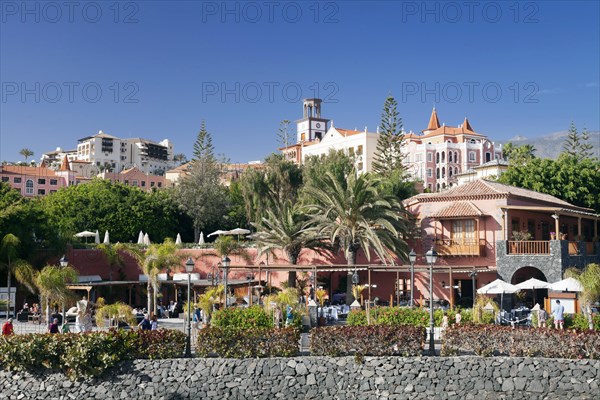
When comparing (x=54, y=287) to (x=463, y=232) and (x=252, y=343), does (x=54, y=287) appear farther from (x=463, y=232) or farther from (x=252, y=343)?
(x=463, y=232)

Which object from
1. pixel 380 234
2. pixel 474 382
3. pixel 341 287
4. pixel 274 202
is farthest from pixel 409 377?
pixel 274 202

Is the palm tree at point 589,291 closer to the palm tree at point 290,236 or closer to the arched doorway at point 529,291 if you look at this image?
the arched doorway at point 529,291

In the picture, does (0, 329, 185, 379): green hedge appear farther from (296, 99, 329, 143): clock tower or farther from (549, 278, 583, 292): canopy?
(296, 99, 329, 143): clock tower

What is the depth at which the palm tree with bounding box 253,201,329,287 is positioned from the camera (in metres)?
36.1

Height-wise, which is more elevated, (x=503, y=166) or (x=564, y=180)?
(x=503, y=166)

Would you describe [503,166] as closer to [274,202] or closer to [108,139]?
[274,202]

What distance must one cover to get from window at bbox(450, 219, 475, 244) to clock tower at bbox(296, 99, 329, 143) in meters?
92.8

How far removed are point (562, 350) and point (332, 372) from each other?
6.59 m

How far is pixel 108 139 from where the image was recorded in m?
162

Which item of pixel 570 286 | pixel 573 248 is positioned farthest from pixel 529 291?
pixel 570 286

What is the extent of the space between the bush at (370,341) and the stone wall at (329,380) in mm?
251

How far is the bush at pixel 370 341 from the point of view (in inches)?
792

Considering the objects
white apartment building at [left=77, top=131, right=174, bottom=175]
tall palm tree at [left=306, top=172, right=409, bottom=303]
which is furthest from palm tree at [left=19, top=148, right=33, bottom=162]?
tall palm tree at [left=306, top=172, right=409, bottom=303]

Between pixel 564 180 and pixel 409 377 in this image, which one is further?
pixel 564 180
